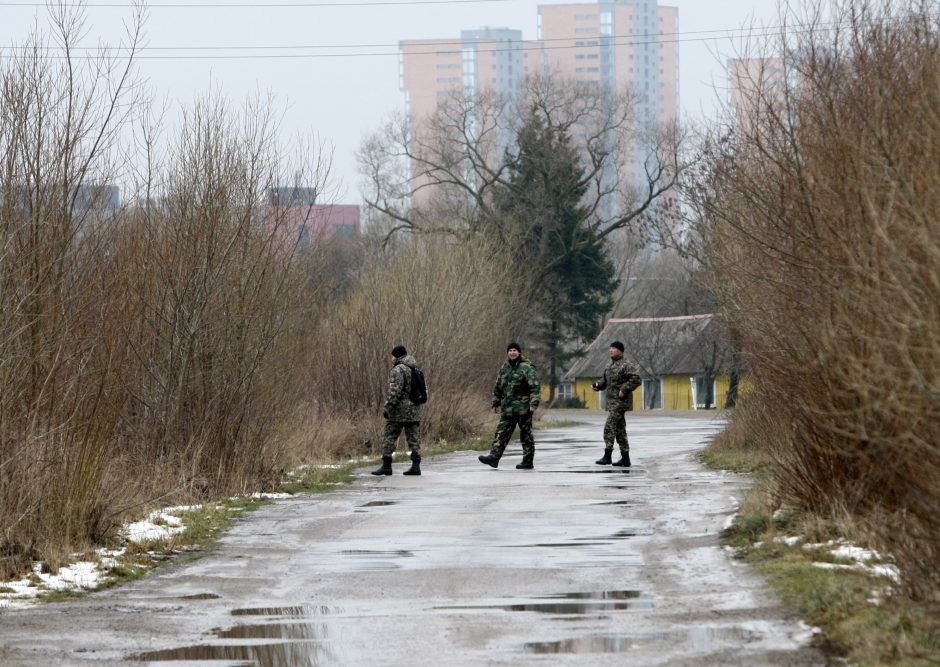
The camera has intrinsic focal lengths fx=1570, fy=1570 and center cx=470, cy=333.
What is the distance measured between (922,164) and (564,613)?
3.46 metres

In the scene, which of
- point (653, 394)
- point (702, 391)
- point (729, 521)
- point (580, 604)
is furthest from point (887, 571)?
point (653, 394)

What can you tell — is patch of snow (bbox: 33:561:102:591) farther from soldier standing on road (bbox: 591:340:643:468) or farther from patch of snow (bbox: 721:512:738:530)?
soldier standing on road (bbox: 591:340:643:468)

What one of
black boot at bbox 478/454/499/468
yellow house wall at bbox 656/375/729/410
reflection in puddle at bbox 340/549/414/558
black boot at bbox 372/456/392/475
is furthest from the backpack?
yellow house wall at bbox 656/375/729/410

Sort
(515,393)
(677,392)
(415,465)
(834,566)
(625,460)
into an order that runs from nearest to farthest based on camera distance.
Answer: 1. (834,566)
2. (415,465)
3. (515,393)
4. (625,460)
5. (677,392)

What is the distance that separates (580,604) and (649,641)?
1.55m

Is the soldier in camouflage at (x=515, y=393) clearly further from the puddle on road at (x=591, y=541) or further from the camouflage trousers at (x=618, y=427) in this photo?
the puddle on road at (x=591, y=541)

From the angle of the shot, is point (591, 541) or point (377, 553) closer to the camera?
point (377, 553)

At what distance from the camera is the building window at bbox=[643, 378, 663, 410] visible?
8944cm

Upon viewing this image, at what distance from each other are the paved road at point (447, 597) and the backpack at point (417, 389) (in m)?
4.37

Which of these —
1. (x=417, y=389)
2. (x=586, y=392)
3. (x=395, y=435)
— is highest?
(x=417, y=389)

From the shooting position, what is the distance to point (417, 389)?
22891 mm

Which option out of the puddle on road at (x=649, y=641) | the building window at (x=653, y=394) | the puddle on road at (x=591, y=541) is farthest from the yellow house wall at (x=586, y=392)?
the puddle on road at (x=649, y=641)

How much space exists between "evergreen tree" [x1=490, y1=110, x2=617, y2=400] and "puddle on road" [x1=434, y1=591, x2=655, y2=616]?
52.8 metres

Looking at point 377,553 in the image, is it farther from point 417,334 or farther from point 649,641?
point 417,334
